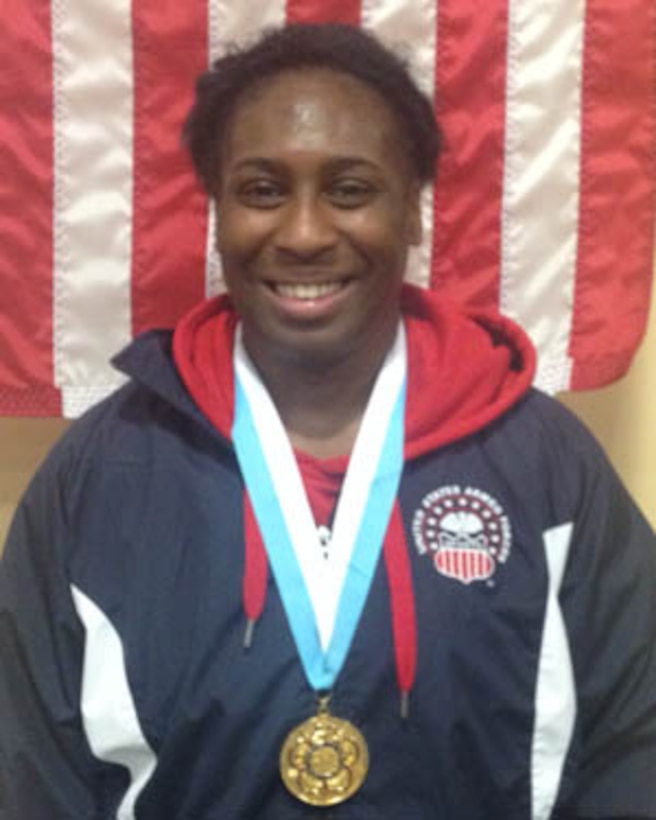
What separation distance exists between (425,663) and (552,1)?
74 centimetres

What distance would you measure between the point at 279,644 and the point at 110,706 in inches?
6.3

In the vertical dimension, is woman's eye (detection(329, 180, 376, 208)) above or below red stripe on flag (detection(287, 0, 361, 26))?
below

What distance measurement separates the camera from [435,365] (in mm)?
1129

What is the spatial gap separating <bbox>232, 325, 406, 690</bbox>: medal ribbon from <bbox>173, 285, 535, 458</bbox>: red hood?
0.08 feet

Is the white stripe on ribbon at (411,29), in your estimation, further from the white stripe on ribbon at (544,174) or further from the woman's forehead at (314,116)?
the woman's forehead at (314,116)

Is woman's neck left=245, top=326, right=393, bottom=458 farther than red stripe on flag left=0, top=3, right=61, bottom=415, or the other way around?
red stripe on flag left=0, top=3, right=61, bottom=415

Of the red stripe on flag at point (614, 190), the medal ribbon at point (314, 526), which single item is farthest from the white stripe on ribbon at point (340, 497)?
the red stripe on flag at point (614, 190)

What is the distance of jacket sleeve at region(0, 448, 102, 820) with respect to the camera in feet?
3.52

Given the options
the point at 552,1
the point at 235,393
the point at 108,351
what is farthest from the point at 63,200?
the point at 552,1

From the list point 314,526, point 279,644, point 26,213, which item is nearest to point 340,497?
point 314,526

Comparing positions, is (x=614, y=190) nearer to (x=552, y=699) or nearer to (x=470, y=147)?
(x=470, y=147)

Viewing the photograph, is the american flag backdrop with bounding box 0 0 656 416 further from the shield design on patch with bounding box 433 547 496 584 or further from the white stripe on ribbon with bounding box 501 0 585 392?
the shield design on patch with bounding box 433 547 496 584

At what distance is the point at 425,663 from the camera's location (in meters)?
1.04

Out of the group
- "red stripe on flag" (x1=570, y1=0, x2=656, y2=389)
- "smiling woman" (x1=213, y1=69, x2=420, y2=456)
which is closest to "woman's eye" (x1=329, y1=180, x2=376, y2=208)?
"smiling woman" (x1=213, y1=69, x2=420, y2=456)
